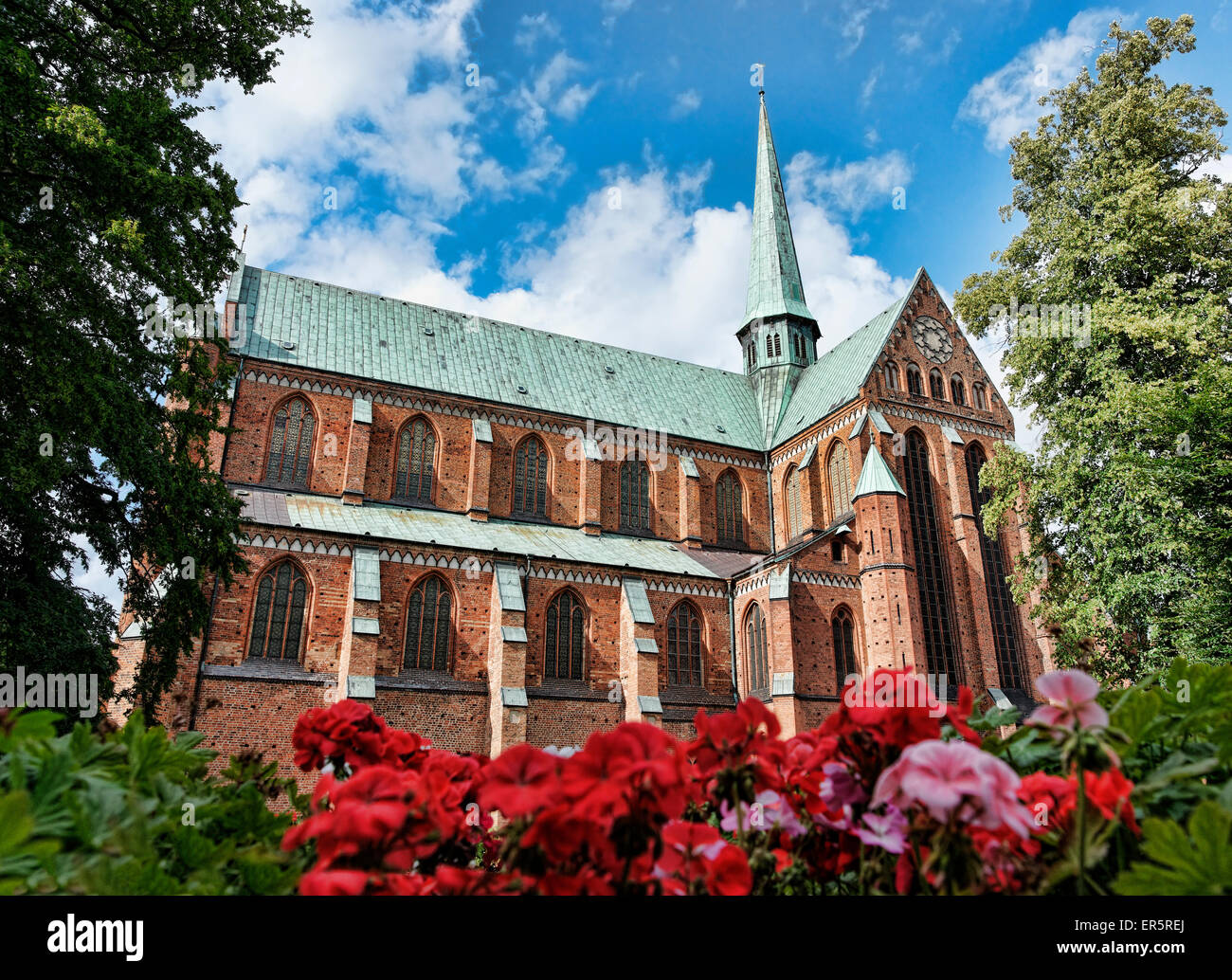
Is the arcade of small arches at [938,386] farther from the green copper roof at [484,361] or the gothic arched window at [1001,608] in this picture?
the green copper roof at [484,361]

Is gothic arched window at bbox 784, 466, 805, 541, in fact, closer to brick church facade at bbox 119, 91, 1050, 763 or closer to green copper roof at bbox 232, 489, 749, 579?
brick church facade at bbox 119, 91, 1050, 763

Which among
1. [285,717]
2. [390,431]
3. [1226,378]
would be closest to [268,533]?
[285,717]

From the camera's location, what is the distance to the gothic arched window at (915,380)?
27114mm

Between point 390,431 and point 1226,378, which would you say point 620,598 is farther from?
point 1226,378

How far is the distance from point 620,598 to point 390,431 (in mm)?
9271

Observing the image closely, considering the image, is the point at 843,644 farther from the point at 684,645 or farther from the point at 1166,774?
the point at 1166,774

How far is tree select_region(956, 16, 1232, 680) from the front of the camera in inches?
580

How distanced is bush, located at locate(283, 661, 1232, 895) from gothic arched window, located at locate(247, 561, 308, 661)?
18.8 m

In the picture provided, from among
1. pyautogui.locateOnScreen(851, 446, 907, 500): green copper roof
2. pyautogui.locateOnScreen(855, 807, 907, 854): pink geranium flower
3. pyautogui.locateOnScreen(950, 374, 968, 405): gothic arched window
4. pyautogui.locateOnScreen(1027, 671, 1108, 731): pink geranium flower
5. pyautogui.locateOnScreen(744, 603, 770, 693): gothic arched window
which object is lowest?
pyautogui.locateOnScreen(855, 807, 907, 854): pink geranium flower

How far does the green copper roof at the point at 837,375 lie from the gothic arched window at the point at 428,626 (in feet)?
49.3

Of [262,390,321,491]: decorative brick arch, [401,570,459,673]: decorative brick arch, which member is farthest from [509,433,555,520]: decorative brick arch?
[262,390,321,491]: decorative brick arch

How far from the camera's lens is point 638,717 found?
20.3 meters

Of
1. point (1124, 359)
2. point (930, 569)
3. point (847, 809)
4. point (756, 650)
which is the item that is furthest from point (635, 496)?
point (847, 809)

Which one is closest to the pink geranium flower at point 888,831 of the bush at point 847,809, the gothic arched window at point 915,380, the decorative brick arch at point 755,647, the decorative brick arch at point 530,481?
the bush at point 847,809
